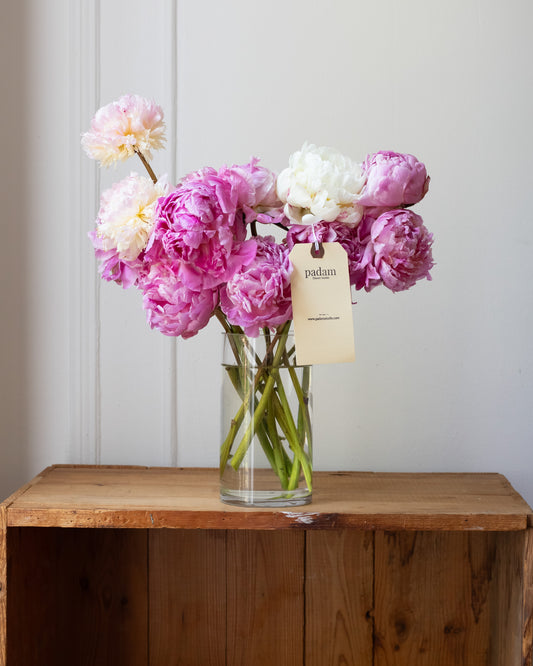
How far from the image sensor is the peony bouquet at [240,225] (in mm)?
838

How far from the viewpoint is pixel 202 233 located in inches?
32.2

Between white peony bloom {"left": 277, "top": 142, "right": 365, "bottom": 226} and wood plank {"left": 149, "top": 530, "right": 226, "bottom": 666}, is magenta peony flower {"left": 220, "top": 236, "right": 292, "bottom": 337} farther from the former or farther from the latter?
wood plank {"left": 149, "top": 530, "right": 226, "bottom": 666}

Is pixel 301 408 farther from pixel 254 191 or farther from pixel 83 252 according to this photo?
pixel 83 252

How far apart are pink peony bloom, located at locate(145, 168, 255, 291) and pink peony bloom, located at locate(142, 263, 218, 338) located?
2cm

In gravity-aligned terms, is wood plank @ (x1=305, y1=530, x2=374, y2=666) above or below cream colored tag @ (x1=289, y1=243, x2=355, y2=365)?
below

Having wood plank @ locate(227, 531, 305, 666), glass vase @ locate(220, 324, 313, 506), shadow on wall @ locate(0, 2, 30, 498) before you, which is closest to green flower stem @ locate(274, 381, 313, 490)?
glass vase @ locate(220, 324, 313, 506)

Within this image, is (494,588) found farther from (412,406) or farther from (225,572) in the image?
(225,572)

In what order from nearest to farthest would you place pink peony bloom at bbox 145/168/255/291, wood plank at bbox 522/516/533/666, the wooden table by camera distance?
pink peony bloom at bbox 145/168/255/291, wood plank at bbox 522/516/533/666, the wooden table

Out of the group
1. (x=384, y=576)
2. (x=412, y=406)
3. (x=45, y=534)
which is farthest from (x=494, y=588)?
(x=45, y=534)

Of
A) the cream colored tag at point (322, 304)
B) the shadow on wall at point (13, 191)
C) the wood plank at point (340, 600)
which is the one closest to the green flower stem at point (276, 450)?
the cream colored tag at point (322, 304)

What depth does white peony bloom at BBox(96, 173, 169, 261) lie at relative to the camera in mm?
855

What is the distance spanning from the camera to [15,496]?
3.32 feet

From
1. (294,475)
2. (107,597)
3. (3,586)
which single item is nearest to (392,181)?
(294,475)

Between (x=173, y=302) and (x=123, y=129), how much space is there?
223mm
